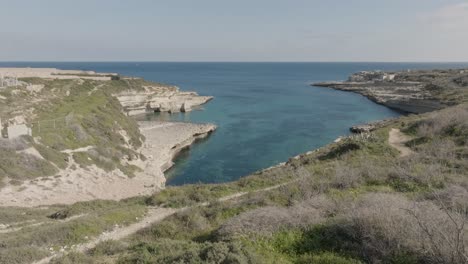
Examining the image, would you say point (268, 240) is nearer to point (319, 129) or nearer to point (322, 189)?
point (322, 189)

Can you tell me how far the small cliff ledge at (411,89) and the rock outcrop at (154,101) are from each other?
50440 mm

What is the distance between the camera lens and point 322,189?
54.3ft

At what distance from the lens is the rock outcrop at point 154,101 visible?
80.4 meters

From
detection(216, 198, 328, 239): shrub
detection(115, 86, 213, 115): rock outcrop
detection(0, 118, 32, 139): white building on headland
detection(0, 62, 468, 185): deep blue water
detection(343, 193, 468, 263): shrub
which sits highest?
detection(343, 193, 468, 263): shrub

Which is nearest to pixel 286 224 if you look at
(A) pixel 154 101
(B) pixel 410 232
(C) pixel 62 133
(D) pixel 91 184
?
(B) pixel 410 232

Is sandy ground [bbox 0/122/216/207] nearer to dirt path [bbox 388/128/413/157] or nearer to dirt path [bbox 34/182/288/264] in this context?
dirt path [bbox 34/182/288/264]

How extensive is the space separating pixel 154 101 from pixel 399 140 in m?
62.1

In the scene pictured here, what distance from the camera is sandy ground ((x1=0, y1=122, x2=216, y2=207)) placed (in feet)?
83.4

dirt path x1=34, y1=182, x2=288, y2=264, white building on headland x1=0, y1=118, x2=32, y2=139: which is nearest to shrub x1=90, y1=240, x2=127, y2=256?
dirt path x1=34, y1=182, x2=288, y2=264

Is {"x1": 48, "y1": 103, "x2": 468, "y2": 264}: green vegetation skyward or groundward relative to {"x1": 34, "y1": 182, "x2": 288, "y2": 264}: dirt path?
skyward

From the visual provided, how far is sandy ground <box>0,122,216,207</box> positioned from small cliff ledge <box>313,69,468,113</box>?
176 ft

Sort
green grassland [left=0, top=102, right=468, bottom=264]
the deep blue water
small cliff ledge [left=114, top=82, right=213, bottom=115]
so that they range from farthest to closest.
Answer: small cliff ledge [left=114, top=82, right=213, bottom=115] < the deep blue water < green grassland [left=0, top=102, right=468, bottom=264]

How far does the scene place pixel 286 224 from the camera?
1138 centimetres

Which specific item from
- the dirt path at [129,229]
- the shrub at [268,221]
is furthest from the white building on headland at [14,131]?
the shrub at [268,221]
